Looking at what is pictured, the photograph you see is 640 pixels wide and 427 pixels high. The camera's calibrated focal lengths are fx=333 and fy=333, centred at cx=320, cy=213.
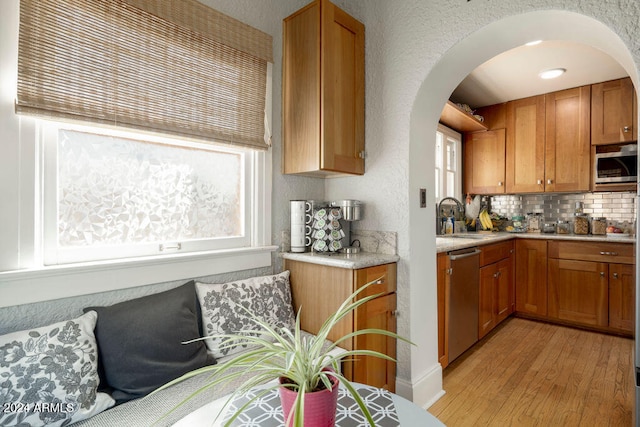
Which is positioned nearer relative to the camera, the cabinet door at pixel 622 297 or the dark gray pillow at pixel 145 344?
the dark gray pillow at pixel 145 344

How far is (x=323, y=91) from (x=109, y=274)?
1434 mm

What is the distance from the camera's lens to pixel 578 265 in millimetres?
3342

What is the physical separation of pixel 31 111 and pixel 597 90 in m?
4.61

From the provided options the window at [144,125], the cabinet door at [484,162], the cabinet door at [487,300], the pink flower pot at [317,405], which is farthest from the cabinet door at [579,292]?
the pink flower pot at [317,405]

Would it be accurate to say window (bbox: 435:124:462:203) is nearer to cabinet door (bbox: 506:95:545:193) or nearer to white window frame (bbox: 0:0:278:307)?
cabinet door (bbox: 506:95:545:193)

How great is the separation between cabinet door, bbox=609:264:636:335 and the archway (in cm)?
222

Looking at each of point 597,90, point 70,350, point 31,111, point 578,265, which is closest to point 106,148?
point 31,111

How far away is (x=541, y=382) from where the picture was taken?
2.32 m

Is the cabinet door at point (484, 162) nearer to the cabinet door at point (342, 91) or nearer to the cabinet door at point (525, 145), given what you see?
the cabinet door at point (525, 145)

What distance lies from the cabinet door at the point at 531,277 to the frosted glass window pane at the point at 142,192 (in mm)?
3189

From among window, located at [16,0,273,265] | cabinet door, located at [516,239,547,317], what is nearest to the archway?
window, located at [16,0,273,265]

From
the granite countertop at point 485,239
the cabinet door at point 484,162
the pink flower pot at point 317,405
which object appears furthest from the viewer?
the cabinet door at point 484,162

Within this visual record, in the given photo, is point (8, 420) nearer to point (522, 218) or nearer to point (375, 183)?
point (375, 183)

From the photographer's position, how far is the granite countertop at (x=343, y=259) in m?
1.75
